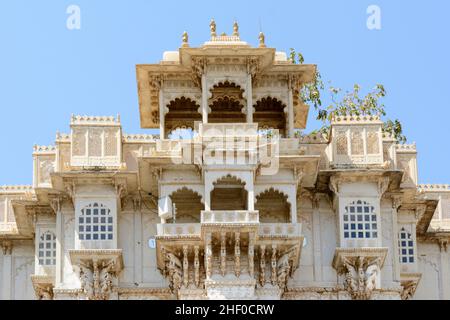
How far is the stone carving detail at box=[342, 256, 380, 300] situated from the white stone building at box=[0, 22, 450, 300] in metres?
0.04

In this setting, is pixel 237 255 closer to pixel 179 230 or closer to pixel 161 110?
pixel 179 230

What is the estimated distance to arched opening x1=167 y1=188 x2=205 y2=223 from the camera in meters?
52.1

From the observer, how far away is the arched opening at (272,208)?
5222 centimetres

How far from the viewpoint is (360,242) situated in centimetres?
5122

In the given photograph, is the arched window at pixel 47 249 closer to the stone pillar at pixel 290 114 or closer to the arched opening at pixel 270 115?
the stone pillar at pixel 290 114

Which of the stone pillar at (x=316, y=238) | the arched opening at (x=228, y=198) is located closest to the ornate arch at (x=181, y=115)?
the arched opening at (x=228, y=198)

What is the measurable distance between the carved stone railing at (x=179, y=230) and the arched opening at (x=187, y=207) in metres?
1.51

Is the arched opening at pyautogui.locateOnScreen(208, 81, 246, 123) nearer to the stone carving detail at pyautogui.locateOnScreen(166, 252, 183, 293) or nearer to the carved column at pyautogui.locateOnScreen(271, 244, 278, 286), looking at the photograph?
the carved column at pyautogui.locateOnScreen(271, 244, 278, 286)

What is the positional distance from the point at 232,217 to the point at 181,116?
21.1 ft

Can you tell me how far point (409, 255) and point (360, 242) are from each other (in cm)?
241

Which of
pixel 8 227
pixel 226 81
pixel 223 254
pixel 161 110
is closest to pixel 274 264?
pixel 223 254

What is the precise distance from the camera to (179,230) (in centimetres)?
5038
